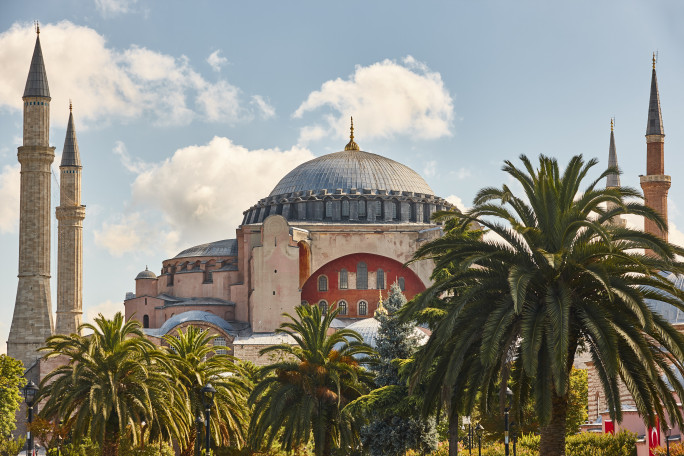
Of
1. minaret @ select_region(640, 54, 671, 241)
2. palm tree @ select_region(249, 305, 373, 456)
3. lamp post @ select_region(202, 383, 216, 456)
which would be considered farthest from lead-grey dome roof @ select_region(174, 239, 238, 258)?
lamp post @ select_region(202, 383, 216, 456)

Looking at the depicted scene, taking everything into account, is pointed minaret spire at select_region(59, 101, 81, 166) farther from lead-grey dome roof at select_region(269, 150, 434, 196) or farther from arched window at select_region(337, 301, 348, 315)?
arched window at select_region(337, 301, 348, 315)

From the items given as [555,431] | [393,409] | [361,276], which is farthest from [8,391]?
[555,431]

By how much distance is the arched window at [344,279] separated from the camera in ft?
170

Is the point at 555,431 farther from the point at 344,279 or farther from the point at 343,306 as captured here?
the point at 344,279

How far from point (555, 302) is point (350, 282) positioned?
3454cm

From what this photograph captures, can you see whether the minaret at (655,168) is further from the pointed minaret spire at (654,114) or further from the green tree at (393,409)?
the green tree at (393,409)

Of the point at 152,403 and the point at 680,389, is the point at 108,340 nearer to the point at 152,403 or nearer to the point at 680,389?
the point at 152,403

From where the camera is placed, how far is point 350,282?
51906mm

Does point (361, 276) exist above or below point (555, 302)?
above

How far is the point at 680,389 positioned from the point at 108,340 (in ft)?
43.1

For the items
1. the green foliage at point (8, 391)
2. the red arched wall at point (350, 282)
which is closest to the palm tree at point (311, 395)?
the green foliage at point (8, 391)

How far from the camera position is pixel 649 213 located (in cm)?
1814

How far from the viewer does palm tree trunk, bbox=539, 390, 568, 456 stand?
18.2 m

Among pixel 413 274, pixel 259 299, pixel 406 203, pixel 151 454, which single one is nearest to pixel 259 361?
pixel 259 299
